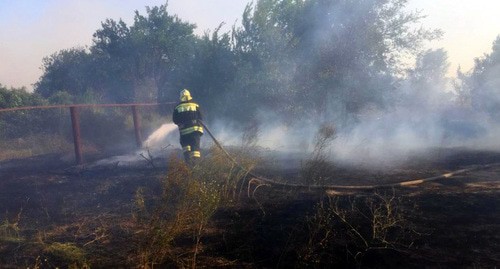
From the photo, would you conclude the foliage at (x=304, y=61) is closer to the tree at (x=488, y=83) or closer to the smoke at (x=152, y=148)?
the smoke at (x=152, y=148)

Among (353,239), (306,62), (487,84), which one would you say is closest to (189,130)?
(353,239)

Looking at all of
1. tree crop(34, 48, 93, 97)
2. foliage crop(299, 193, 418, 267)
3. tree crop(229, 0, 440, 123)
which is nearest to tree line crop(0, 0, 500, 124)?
tree crop(229, 0, 440, 123)

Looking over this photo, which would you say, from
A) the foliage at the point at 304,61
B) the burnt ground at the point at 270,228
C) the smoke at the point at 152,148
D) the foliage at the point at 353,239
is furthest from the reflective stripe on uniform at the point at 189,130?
the foliage at the point at 304,61

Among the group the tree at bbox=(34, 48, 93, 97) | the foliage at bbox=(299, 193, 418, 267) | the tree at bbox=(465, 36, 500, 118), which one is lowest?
the foliage at bbox=(299, 193, 418, 267)

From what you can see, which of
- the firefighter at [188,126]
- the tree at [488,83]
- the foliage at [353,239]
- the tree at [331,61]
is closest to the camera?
the foliage at [353,239]

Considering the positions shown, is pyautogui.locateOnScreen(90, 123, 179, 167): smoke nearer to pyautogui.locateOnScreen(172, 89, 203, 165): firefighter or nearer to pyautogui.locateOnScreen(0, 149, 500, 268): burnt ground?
pyautogui.locateOnScreen(172, 89, 203, 165): firefighter

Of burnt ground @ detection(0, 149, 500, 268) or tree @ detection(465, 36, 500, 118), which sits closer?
burnt ground @ detection(0, 149, 500, 268)

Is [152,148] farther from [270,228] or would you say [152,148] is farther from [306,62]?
[270,228]

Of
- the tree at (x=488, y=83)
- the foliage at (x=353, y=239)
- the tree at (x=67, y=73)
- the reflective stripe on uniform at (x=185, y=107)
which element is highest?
the tree at (x=67, y=73)

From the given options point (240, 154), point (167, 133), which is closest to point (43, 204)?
point (240, 154)

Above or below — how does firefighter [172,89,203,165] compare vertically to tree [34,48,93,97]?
below

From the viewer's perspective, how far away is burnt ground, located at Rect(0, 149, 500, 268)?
3.29 m

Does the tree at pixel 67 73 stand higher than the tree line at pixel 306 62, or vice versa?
the tree at pixel 67 73

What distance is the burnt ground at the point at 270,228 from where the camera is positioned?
3.29m
